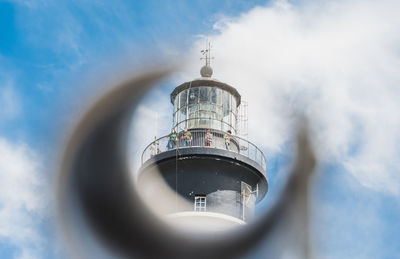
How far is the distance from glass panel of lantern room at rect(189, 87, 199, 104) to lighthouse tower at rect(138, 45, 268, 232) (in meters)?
0.76

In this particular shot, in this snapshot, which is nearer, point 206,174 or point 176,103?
point 206,174

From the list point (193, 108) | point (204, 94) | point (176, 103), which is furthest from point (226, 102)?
point (176, 103)

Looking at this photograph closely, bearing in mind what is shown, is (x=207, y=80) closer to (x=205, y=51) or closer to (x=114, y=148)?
(x=205, y=51)

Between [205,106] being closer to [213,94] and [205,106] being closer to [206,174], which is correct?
[213,94]

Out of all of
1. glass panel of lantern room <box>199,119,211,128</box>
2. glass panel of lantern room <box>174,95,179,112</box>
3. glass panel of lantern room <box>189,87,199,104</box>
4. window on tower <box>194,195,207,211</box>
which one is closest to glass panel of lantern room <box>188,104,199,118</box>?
glass panel of lantern room <box>189,87,199,104</box>

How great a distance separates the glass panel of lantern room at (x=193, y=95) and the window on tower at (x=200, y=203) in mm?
5157

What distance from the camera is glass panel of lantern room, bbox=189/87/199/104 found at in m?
30.6

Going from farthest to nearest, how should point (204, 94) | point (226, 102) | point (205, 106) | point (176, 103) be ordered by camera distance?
point (176, 103) < point (226, 102) < point (204, 94) < point (205, 106)

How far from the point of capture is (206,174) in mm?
27422

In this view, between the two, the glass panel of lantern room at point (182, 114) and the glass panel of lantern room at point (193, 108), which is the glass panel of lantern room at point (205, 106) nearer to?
the glass panel of lantern room at point (193, 108)

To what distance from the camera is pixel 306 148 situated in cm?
2802

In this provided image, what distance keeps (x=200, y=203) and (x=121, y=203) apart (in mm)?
3194

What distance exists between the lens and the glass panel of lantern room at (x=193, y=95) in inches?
1203

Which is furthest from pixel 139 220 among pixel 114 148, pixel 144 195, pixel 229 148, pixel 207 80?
pixel 207 80
